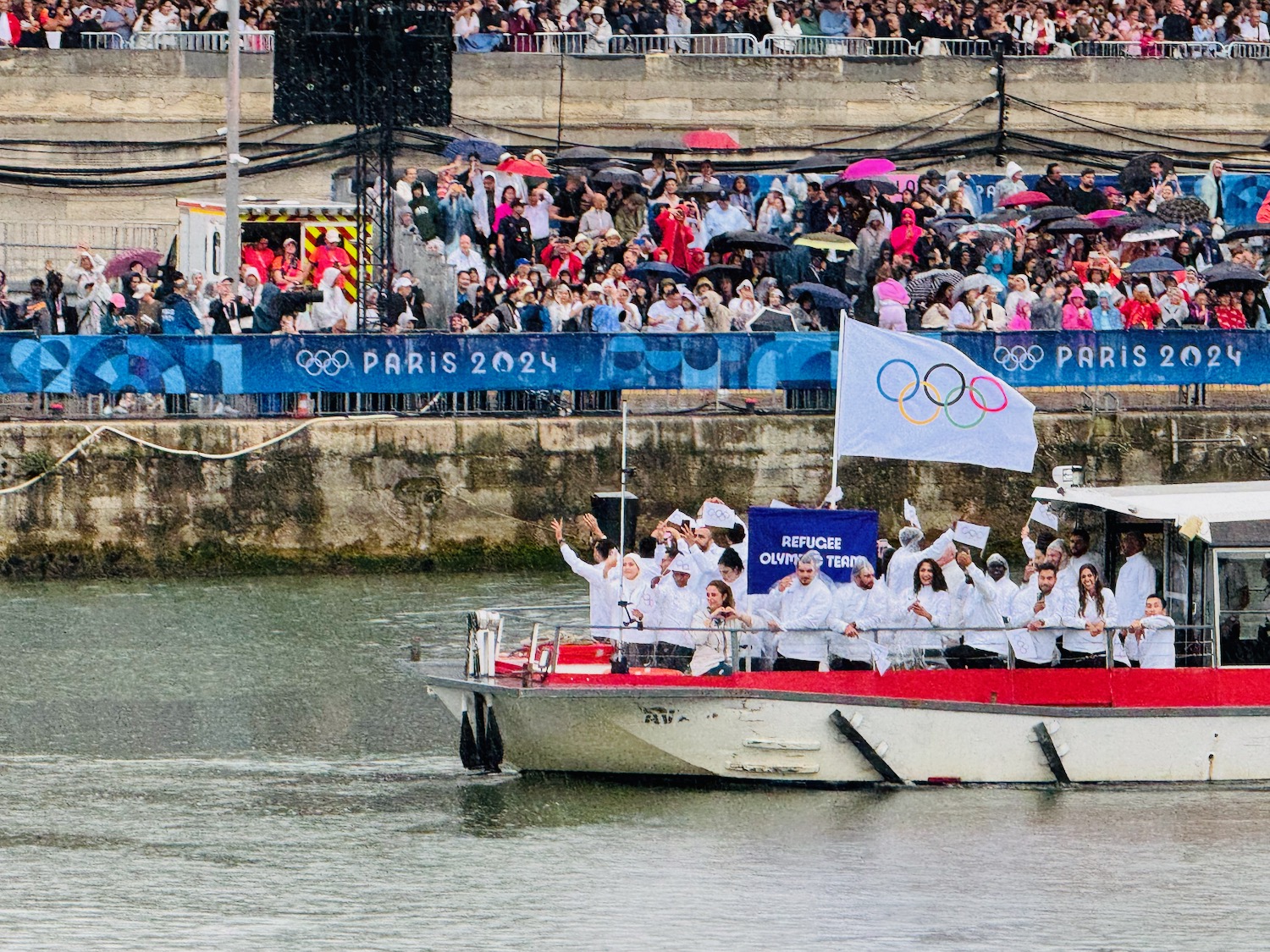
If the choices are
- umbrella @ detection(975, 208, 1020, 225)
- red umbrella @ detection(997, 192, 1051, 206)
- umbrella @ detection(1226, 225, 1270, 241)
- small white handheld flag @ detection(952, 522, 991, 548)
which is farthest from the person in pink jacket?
small white handheld flag @ detection(952, 522, 991, 548)

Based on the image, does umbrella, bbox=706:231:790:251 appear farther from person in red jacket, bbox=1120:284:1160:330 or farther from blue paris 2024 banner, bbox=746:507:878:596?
A: blue paris 2024 banner, bbox=746:507:878:596

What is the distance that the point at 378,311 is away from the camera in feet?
102

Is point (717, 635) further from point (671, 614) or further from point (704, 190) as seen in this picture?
point (704, 190)

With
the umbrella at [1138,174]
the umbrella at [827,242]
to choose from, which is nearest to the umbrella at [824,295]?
the umbrella at [827,242]

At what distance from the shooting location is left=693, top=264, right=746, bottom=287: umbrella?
104 feet

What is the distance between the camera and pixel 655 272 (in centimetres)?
3148

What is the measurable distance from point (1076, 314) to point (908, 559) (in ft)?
38.8

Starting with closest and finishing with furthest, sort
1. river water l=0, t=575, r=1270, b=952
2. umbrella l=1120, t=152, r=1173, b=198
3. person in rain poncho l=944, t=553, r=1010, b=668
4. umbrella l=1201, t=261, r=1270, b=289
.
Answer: river water l=0, t=575, r=1270, b=952, person in rain poncho l=944, t=553, r=1010, b=668, umbrella l=1201, t=261, r=1270, b=289, umbrella l=1120, t=152, r=1173, b=198

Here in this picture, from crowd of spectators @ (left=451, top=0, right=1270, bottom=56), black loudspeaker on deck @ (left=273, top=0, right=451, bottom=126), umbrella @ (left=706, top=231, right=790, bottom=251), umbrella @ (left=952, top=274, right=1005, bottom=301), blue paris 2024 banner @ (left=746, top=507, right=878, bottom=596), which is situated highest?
crowd of spectators @ (left=451, top=0, right=1270, bottom=56)

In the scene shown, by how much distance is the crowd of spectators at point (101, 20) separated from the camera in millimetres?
38094

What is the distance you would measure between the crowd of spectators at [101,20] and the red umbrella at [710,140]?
6352 mm

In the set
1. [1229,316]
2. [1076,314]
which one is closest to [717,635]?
[1076,314]

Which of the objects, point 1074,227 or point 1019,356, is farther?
point 1074,227

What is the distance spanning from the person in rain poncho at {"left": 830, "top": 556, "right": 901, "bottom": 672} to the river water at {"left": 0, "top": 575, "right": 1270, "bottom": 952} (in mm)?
1013
